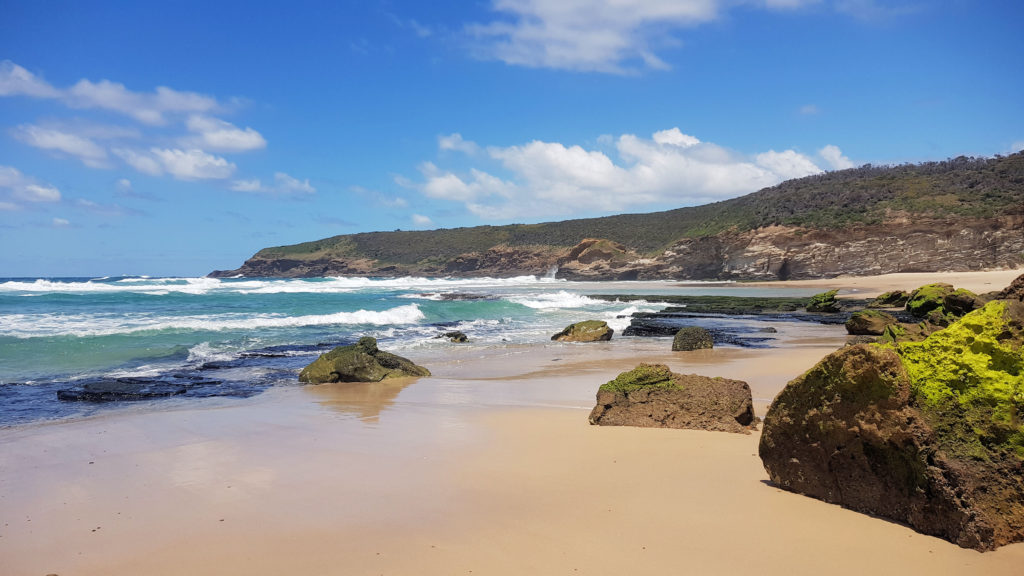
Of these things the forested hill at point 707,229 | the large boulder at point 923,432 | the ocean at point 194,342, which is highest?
the forested hill at point 707,229

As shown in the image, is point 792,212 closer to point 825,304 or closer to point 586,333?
point 825,304

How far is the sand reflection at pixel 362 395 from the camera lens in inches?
318

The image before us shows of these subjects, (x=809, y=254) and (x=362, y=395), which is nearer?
(x=362, y=395)

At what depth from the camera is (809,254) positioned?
181 feet

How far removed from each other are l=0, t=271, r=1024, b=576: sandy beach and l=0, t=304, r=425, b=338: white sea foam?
13.0 m

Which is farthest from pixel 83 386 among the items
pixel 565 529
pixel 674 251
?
pixel 674 251

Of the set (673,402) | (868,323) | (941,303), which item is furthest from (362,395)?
(941,303)

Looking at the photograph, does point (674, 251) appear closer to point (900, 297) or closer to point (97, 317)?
point (900, 297)

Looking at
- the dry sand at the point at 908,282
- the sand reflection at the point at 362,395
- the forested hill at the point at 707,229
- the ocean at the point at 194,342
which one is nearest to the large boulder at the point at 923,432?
the sand reflection at the point at 362,395

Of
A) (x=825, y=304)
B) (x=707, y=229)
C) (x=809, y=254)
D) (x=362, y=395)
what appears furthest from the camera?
(x=707, y=229)

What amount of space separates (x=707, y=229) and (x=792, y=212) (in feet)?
31.4

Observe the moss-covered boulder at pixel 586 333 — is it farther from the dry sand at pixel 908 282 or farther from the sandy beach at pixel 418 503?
the dry sand at pixel 908 282

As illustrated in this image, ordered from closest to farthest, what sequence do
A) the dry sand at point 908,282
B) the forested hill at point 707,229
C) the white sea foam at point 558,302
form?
the dry sand at point 908,282 → the white sea foam at point 558,302 → the forested hill at point 707,229

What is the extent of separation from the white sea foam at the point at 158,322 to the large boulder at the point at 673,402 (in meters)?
16.9
